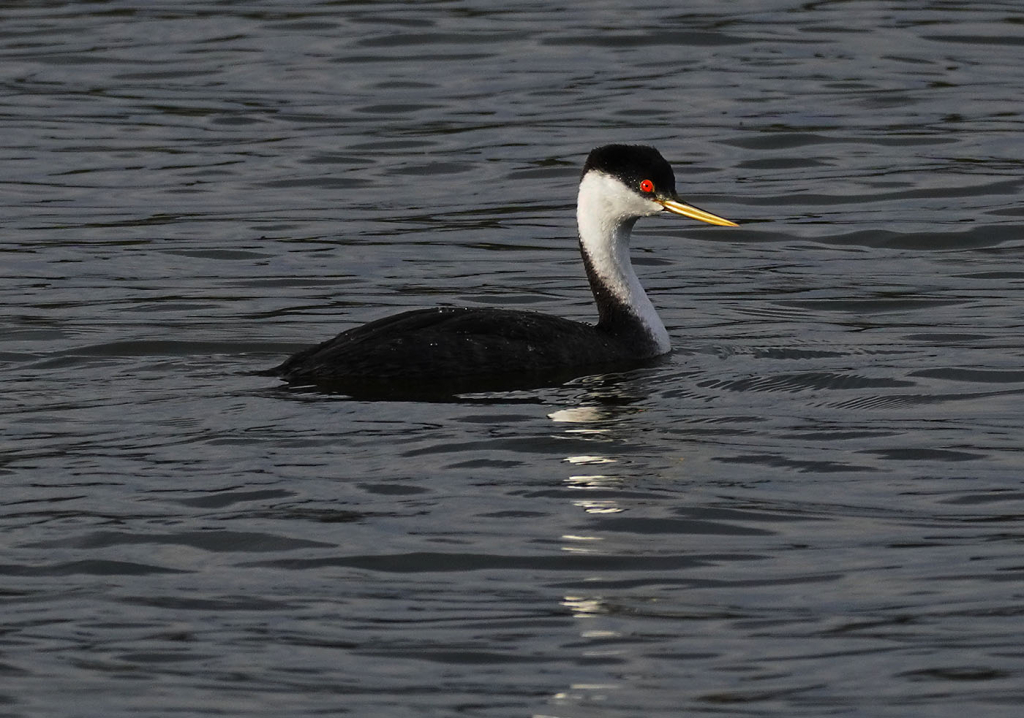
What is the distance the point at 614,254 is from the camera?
12070 mm

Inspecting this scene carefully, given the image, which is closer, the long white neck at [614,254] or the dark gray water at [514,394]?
the dark gray water at [514,394]

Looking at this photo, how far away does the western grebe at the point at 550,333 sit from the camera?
10.7 metres

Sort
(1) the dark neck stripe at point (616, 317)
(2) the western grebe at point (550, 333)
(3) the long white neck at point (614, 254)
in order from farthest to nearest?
(3) the long white neck at point (614, 254), (1) the dark neck stripe at point (616, 317), (2) the western grebe at point (550, 333)

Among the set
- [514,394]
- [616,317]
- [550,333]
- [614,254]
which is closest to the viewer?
[514,394]

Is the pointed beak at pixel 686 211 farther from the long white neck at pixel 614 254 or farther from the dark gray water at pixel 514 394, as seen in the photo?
the dark gray water at pixel 514 394

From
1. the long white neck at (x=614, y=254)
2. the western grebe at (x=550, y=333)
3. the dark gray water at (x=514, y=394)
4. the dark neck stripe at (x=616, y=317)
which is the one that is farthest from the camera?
the long white neck at (x=614, y=254)

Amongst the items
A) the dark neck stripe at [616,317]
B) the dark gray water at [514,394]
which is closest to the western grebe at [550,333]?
the dark neck stripe at [616,317]

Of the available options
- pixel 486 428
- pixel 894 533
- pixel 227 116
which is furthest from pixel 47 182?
pixel 894 533

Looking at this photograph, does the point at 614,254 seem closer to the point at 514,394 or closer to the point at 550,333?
the point at 550,333

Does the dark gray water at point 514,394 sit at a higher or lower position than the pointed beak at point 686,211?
lower

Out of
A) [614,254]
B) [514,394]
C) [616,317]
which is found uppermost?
[614,254]

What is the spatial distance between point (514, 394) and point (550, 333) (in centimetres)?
52

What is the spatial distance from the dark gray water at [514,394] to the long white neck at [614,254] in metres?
0.36

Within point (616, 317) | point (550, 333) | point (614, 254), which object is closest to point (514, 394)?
point (550, 333)
